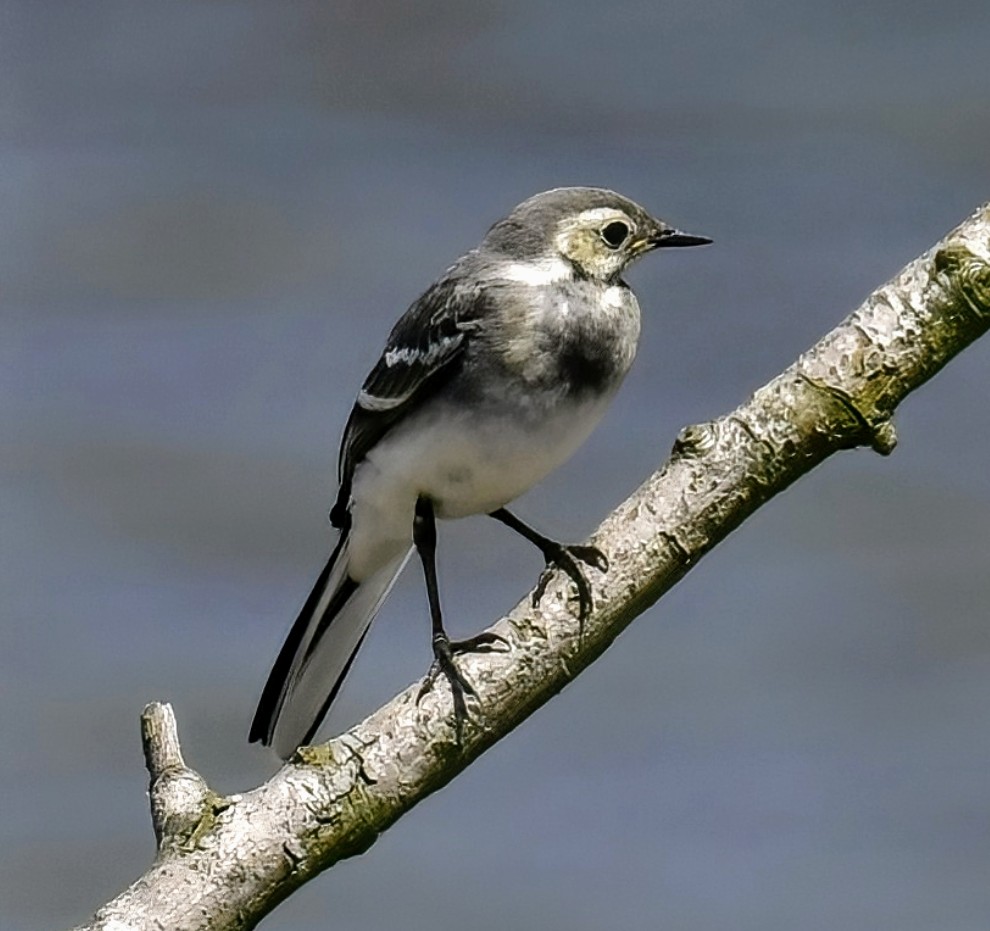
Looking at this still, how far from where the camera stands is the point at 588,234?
214cm

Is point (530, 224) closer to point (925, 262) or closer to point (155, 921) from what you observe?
point (925, 262)

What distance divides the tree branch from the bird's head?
51cm

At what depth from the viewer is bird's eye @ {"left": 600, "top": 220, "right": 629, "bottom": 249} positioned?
7.05 ft

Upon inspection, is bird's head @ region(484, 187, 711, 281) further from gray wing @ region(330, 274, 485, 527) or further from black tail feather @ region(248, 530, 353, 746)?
black tail feather @ region(248, 530, 353, 746)

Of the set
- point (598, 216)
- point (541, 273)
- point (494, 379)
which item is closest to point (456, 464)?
point (494, 379)

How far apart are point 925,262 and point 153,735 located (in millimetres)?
936

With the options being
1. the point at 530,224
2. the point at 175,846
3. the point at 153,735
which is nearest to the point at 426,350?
the point at 530,224

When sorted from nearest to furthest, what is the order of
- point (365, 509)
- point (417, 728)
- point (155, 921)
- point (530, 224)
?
point (155, 921) < point (417, 728) < point (530, 224) < point (365, 509)

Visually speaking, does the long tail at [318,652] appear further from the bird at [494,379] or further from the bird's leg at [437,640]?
→ the bird's leg at [437,640]

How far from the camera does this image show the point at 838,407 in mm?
1657

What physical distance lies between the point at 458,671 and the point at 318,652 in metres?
0.86

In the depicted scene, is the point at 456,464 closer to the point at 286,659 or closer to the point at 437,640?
the point at 437,640

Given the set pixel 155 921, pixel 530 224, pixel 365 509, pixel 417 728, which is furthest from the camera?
pixel 365 509

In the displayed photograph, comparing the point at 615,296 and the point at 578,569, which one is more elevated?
the point at 615,296
